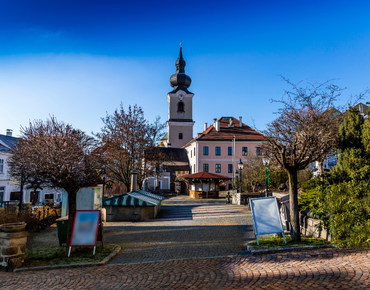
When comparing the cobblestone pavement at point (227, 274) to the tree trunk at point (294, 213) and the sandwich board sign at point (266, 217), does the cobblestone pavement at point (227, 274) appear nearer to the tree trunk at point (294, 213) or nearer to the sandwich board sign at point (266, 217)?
the tree trunk at point (294, 213)

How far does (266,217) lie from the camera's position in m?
8.84

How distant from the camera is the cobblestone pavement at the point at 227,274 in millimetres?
5246

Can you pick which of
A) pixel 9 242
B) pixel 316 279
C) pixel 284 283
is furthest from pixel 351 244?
pixel 9 242

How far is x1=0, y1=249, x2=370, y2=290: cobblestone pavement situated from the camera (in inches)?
207

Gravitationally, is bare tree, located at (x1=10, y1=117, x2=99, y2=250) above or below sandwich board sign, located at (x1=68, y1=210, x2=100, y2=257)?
above

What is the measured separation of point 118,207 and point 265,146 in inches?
381

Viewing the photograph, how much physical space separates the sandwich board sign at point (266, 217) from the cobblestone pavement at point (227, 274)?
145 cm

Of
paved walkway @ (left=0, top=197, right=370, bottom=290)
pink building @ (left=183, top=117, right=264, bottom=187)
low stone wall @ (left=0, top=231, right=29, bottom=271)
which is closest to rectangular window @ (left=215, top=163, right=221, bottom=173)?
pink building @ (left=183, top=117, right=264, bottom=187)

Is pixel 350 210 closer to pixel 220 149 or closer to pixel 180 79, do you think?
pixel 220 149

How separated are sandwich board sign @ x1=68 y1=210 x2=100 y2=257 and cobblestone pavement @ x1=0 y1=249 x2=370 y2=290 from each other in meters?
1.28

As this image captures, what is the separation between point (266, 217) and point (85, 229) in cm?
541

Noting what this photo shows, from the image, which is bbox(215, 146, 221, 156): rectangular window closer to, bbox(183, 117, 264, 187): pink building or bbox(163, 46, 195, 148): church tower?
bbox(183, 117, 264, 187): pink building

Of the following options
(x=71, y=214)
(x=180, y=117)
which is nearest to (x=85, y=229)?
(x=71, y=214)

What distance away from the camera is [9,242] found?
735cm
